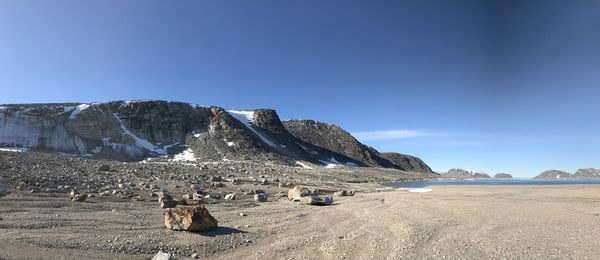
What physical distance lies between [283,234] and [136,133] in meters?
91.4

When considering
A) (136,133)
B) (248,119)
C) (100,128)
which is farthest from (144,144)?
(248,119)

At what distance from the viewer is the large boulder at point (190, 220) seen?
11930 mm

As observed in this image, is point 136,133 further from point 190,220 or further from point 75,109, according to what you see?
point 190,220

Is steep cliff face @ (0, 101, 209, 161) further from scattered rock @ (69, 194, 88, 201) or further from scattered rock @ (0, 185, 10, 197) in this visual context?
scattered rock @ (69, 194, 88, 201)

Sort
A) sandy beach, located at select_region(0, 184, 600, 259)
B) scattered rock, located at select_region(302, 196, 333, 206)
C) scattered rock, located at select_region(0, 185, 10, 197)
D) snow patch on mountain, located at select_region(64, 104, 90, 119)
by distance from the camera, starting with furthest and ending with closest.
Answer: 1. snow patch on mountain, located at select_region(64, 104, 90, 119)
2. scattered rock, located at select_region(302, 196, 333, 206)
3. scattered rock, located at select_region(0, 185, 10, 197)
4. sandy beach, located at select_region(0, 184, 600, 259)

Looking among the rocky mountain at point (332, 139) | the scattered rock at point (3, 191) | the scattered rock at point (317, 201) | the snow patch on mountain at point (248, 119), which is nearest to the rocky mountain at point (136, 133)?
the snow patch on mountain at point (248, 119)

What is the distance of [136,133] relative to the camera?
3765 inches

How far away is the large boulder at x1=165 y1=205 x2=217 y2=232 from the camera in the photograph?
1193 cm

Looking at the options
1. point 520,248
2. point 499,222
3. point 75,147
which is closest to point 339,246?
point 520,248

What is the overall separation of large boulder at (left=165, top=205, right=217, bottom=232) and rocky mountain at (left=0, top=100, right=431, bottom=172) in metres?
74.5

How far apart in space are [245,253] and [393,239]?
494 cm

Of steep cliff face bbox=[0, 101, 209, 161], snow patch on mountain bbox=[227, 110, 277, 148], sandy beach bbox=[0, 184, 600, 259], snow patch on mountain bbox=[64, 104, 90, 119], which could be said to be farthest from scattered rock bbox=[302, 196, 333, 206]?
snow patch on mountain bbox=[227, 110, 277, 148]

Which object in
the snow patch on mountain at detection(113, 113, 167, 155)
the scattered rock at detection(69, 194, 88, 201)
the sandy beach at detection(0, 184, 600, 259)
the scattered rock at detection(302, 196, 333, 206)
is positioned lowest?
the sandy beach at detection(0, 184, 600, 259)

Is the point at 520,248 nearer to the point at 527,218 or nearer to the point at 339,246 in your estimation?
the point at 339,246
